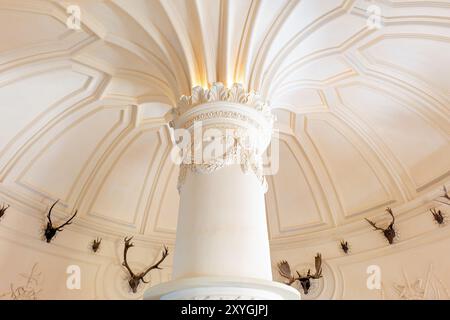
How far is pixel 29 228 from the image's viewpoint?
297 inches

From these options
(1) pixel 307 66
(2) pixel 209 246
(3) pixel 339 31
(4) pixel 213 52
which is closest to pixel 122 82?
(4) pixel 213 52

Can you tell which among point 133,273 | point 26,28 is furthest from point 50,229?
point 26,28

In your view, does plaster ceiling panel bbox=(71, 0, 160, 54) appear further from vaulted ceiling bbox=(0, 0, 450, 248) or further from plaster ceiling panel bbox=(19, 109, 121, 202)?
plaster ceiling panel bbox=(19, 109, 121, 202)

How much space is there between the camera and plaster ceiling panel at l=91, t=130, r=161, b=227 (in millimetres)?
8875

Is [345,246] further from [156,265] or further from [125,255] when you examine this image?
[125,255]

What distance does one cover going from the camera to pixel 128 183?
9273mm

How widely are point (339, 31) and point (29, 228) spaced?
7114mm

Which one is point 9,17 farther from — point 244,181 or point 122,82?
point 244,181

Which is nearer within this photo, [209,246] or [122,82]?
[209,246]

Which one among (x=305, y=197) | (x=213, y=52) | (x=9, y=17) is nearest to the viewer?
(x=213, y=52)

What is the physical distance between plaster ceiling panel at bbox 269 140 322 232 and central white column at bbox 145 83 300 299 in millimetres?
4767

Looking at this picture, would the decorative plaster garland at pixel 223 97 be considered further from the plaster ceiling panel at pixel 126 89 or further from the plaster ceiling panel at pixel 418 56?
the plaster ceiling panel at pixel 418 56

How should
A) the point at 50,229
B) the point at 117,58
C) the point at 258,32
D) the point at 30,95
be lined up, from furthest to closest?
1. the point at 50,229
2. the point at 30,95
3. the point at 117,58
4. the point at 258,32

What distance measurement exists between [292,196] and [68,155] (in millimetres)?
5578
